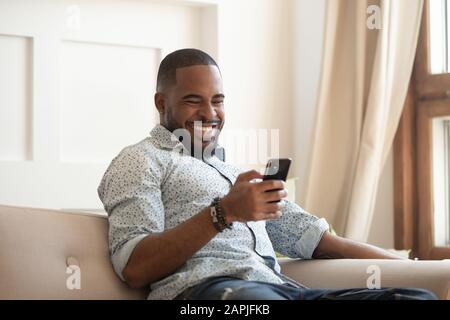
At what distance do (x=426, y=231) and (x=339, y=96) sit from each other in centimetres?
60

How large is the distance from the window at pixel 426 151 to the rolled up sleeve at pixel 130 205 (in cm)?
171

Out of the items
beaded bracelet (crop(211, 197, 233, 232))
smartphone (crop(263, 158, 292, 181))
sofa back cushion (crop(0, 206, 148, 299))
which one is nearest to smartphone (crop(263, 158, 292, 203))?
smartphone (crop(263, 158, 292, 181))

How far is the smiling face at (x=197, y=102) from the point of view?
1856 mm

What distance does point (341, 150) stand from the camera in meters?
3.31

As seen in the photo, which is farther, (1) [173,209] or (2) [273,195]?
(1) [173,209]

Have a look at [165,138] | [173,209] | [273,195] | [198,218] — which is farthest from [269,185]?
[165,138]

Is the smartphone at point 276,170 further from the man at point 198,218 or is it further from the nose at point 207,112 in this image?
the nose at point 207,112

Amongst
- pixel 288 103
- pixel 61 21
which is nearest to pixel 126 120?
pixel 61 21

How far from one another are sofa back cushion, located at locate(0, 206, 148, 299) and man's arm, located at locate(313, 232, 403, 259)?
483mm

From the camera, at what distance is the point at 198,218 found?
1.59 m

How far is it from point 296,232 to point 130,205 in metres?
0.49

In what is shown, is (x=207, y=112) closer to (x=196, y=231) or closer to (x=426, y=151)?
(x=196, y=231)

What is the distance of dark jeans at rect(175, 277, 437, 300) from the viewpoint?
1512 mm

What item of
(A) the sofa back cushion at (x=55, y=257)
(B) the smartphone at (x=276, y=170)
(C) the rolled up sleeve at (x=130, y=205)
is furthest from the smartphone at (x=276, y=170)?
(A) the sofa back cushion at (x=55, y=257)
